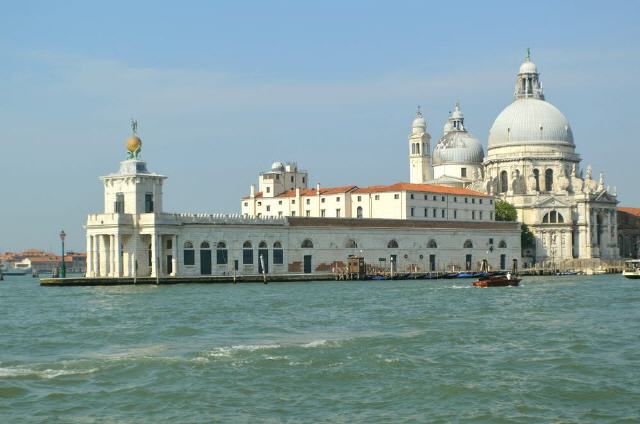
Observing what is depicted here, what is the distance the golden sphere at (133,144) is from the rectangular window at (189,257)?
699 centimetres

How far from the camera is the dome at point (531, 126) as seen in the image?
98.4 meters

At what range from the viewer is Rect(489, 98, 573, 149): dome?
98.4 metres

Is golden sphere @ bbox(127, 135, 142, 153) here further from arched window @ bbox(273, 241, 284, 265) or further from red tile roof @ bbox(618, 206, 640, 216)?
red tile roof @ bbox(618, 206, 640, 216)

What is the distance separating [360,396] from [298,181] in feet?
236

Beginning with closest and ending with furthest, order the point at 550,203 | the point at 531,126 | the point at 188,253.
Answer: the point at 188,253 < the point at 550,203 < the point at 531,126

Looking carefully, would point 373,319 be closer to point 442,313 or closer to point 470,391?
point 442,313

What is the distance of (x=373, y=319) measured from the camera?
3378 centimetres

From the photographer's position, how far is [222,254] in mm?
66938

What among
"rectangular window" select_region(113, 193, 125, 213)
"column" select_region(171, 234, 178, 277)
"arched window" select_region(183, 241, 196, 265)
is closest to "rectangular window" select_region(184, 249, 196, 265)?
"arched window" select_region(183, 241, 196, 265)

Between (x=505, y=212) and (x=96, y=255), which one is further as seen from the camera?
(x=505, y=212)

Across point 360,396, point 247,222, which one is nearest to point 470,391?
point 360,396

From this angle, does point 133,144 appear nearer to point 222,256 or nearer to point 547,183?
point 222,256

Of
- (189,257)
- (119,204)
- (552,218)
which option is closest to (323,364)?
(189,257)

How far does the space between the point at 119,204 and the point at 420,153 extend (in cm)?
4339
